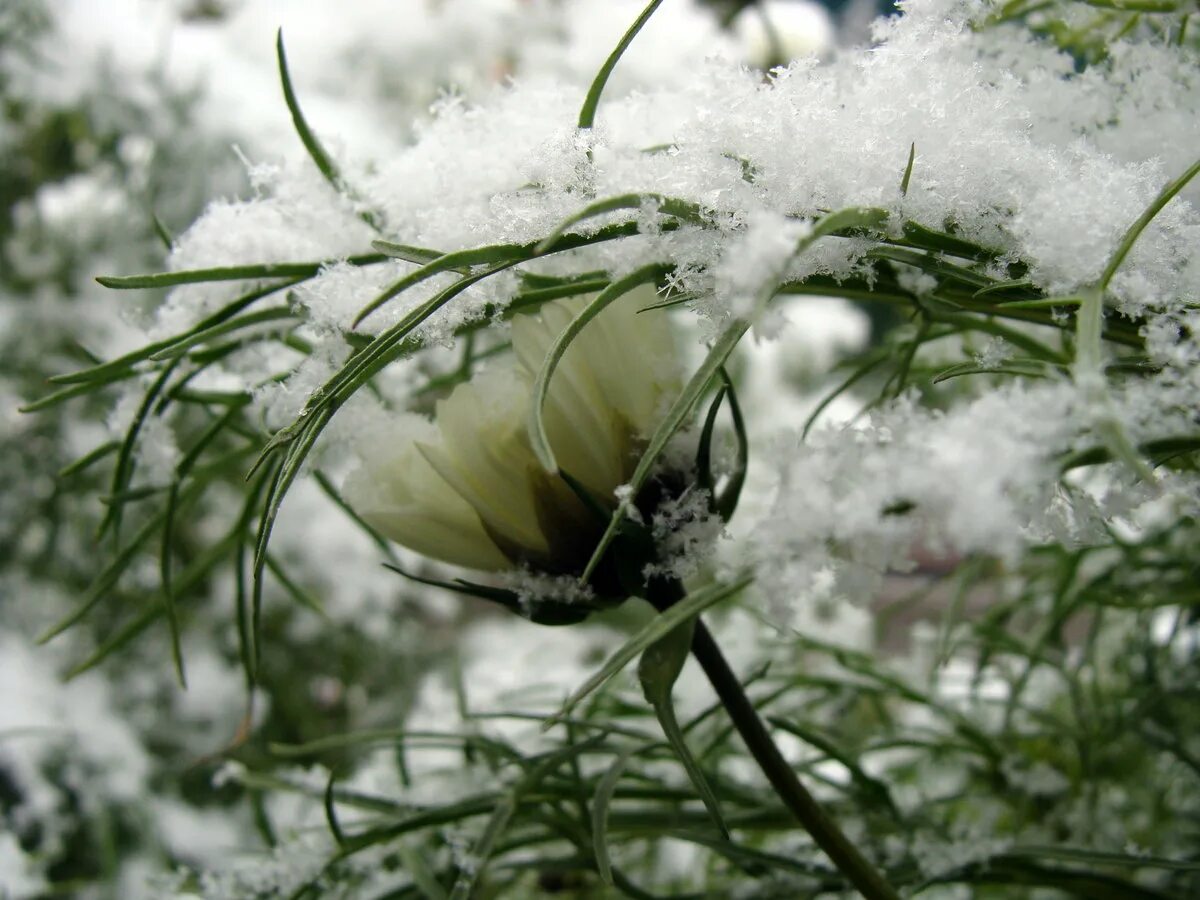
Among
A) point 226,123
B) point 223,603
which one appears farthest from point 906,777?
point 226,123

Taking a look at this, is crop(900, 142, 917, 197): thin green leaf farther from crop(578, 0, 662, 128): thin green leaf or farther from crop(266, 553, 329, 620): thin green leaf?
crop(266, 553, 329, 620): thin green leaf

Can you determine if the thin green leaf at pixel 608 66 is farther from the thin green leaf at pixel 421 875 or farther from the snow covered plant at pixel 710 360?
the thin green leaf at pixel 421 875

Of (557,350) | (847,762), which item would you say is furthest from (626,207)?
(847,762)

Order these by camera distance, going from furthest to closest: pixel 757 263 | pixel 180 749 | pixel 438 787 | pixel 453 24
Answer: pixel 453 24, pixel 180 749, pixel 438 787, pixel 757 263

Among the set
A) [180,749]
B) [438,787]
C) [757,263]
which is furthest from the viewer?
[180,749]

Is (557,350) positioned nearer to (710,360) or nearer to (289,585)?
(710,360)

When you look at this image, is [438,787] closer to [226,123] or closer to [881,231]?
[881,231]
